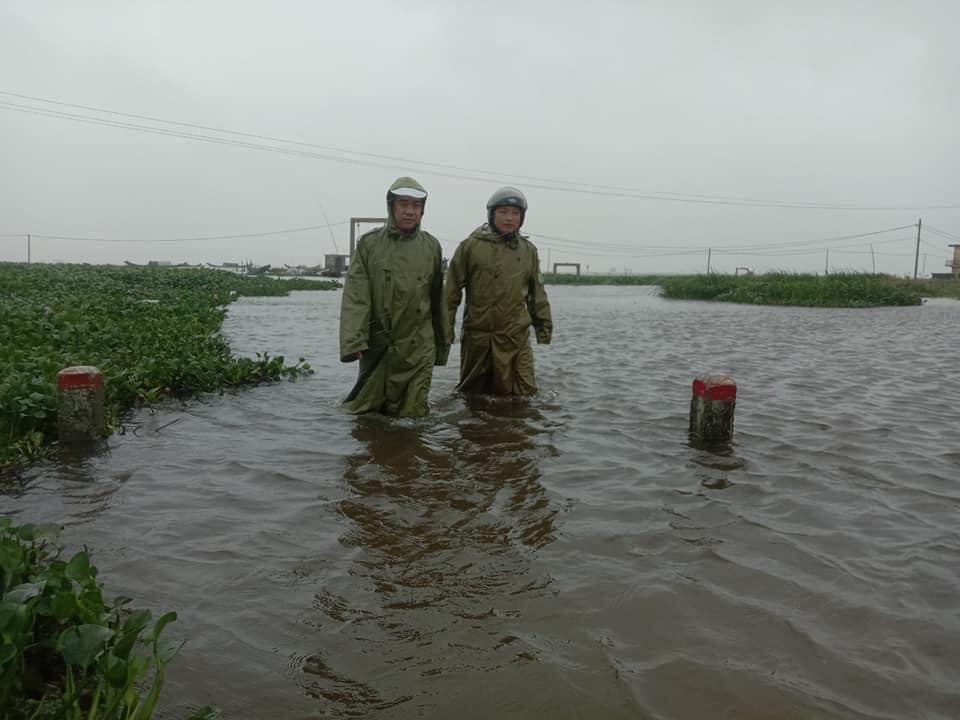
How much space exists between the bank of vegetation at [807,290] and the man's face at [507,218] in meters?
21.9

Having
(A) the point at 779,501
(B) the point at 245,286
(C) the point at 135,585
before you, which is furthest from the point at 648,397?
(B) the point at 245,286

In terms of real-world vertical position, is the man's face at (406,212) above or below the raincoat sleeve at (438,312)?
above

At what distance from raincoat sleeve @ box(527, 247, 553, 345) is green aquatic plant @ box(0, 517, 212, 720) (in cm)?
524

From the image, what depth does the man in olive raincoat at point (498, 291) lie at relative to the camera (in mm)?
6871

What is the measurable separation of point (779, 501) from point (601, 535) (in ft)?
4.24

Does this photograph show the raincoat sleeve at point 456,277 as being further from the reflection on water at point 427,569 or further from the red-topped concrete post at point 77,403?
the red-topped concrete post at point 77,403

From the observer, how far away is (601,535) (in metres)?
3.83

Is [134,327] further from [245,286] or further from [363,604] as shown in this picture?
[245,286]

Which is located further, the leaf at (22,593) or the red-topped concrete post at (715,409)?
the red-topped concrete post at (715,409)

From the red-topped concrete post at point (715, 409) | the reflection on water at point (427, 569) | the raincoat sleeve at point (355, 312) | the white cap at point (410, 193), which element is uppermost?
the white cap at point (410, 193)

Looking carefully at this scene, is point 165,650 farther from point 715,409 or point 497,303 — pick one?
point 497,303

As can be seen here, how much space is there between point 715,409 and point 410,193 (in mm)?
2933

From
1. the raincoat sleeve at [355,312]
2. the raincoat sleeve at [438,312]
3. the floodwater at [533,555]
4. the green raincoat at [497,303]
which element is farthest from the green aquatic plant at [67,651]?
the green raincoat at [497,303]

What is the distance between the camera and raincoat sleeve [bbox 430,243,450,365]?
6.35 meters
